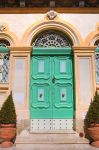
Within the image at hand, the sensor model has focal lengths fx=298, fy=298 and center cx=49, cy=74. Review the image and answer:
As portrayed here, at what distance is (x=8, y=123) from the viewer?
8.36 m

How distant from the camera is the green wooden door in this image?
9.47 metres

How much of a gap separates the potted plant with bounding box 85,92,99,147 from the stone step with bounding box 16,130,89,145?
30 centimetres

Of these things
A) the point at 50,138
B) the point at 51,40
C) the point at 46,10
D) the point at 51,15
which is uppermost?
the point at 46,10

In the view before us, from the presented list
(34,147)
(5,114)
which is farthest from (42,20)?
(34,147)

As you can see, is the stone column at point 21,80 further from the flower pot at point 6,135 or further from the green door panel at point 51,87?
the flower pot at point 6,135

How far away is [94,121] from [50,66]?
2.44 m

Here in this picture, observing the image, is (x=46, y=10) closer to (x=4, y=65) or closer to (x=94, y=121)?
(x=4, y=65)

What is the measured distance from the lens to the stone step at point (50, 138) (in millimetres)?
8266

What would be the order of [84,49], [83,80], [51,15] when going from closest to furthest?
1. [83,80]
2. [84,49]
3. [51,15]

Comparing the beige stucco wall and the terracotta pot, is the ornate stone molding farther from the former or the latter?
the terracotta pot

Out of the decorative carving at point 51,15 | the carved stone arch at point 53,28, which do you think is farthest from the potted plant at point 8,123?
the decorative carving at point 51,15

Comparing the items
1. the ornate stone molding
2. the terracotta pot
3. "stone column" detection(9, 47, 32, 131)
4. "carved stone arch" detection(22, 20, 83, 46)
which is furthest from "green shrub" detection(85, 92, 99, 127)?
"carved stone arch" detection(22, 20, 83, 46)

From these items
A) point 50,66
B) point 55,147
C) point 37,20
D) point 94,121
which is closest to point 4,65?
point 50,66

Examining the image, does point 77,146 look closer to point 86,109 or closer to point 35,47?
point 86,109
